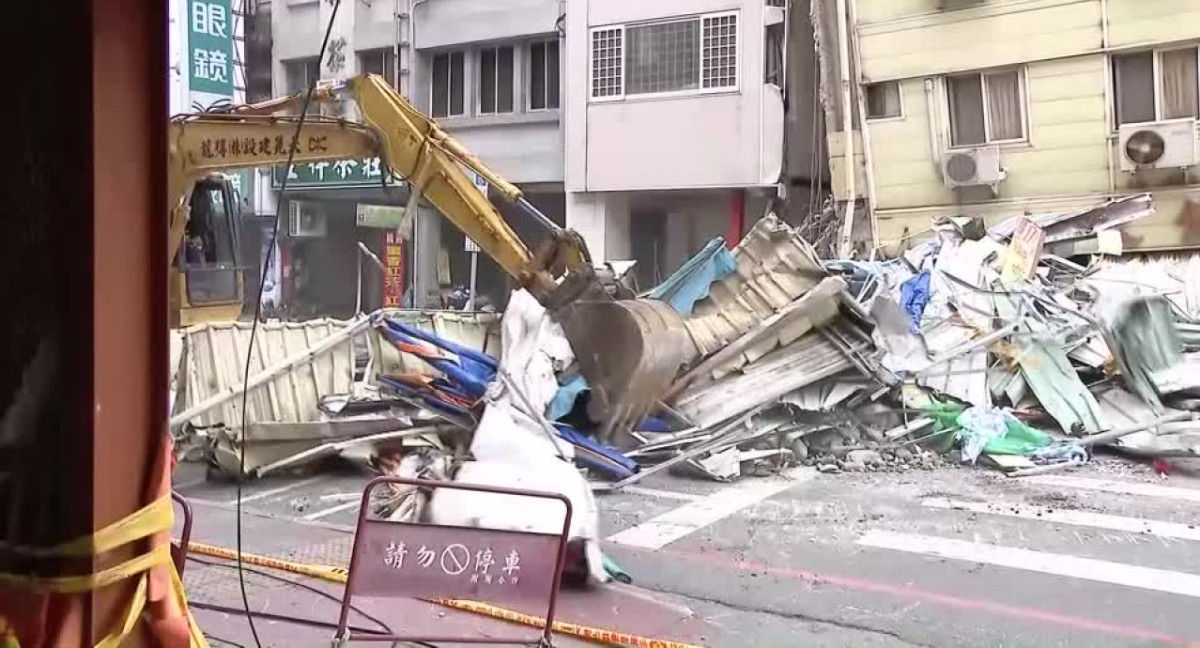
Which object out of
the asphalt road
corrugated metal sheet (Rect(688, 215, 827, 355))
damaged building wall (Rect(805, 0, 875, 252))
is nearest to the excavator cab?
the asphalt road

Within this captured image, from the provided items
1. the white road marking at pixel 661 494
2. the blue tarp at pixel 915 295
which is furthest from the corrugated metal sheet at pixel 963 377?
the white road marking at pixel 661 494

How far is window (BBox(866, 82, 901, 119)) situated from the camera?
18469 millimetres

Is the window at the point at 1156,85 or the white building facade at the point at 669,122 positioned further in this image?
Answer: the white building facade at the point at 669,122

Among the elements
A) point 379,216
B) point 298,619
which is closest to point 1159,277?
point 298,619

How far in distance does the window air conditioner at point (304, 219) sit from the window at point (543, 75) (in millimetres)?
6633

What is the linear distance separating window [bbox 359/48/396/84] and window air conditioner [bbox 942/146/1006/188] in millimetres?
12190

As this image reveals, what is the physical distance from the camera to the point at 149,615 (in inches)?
104

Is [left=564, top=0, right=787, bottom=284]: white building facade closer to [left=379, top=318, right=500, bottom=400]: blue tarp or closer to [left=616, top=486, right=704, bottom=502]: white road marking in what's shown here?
[left=379, top=318, right=500, bottom=400]: blue tarp

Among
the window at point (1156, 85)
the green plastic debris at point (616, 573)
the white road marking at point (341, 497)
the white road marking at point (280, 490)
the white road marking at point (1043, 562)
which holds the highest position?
the window at point (1156, 85)

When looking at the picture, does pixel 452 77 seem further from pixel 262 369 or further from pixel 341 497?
pixel 341 497

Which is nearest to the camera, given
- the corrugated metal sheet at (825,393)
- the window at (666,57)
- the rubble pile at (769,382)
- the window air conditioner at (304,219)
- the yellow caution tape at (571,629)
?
the yellow caution tape at (571,629)

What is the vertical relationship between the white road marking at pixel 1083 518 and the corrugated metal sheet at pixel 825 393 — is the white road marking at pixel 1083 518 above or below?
below

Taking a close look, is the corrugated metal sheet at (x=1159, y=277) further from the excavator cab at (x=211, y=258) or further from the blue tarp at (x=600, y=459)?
the excavator cab at (x=211, y=258)

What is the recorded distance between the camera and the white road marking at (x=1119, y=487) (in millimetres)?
8867
